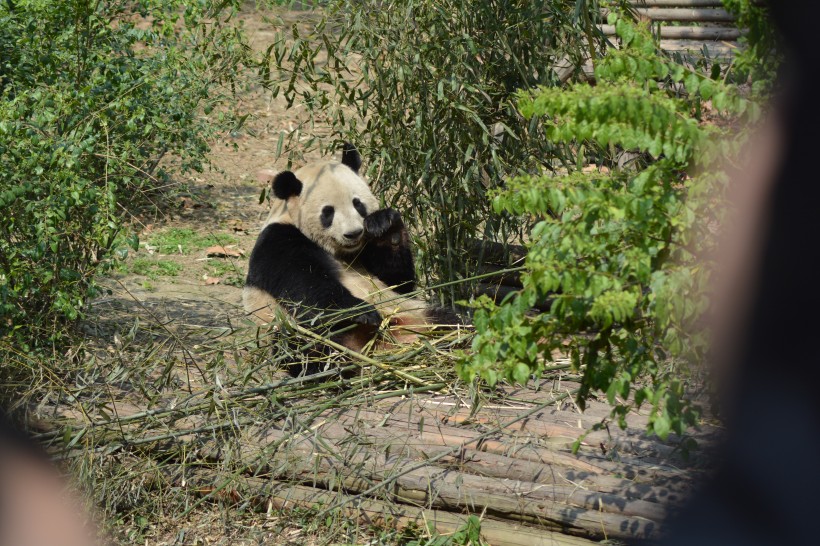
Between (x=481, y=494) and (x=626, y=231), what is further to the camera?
(x=481, y=494)

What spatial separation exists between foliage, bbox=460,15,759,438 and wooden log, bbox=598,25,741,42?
7.61 metres

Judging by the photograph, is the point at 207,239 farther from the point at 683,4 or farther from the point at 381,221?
the point at 683,4

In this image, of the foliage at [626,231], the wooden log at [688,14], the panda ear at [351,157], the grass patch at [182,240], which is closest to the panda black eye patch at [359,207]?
the panda ear at [351,157]

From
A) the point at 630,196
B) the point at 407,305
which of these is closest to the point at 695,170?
the point at 630,196

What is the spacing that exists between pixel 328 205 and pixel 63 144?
1.79m

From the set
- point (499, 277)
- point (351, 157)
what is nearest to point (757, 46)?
point (351, 157)

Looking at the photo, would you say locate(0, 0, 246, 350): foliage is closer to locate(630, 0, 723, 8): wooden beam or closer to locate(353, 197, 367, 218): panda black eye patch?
locate(353, 197, 367, 218): panda black eye patch

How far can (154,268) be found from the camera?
25.9 feet

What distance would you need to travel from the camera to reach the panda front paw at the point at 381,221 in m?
5.79

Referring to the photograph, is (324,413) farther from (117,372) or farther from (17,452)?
(17,452)

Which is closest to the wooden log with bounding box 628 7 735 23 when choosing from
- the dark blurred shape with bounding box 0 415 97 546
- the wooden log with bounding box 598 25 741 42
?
the wooden log with bounding box 598 25 741 42

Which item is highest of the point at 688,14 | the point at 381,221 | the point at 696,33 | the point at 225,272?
the point at 688,14

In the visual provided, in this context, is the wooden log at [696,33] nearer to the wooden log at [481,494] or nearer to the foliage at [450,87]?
the foliage at [450,87]

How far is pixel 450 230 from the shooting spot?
6457mm
